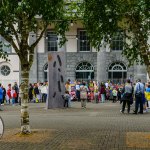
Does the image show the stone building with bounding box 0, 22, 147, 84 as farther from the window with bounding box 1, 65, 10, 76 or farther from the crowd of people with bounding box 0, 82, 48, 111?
the crowd of people with bounding box 0, 82, 48, 111

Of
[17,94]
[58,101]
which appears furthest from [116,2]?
[17,94]

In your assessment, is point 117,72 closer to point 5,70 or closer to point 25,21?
point 5,70

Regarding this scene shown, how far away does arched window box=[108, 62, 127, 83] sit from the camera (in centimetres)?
4706

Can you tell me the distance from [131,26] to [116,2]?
35.0 inches

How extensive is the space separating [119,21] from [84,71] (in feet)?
108

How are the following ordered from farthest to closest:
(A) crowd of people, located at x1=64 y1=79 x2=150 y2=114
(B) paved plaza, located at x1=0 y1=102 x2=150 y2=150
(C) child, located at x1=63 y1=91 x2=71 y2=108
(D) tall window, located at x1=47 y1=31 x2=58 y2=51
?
(D) tall window, located at x1=47 y1=31 x2=58 y2=51 → (C) child, located at x1=63 y1=91 x2=71 y2=108 → (A) crowd of people, located at x1=64 y1=79 x2=150 y2=114 → (B) paved plaza, located at x1=0 y1=102 x2=150 y2=150

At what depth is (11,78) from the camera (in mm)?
47844

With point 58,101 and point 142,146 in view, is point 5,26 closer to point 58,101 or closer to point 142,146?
point 142,146

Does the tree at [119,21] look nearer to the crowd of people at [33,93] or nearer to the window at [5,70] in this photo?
the crowd of people at [33,93]

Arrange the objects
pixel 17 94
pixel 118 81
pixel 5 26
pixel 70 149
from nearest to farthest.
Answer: pixel 70 149 < pixel 5 26 < pixel 17 94 < pixel 118 81

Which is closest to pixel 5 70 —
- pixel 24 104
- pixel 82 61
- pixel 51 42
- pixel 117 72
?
pixel 51 42

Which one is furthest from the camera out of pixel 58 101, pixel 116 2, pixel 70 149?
pixel 58 101

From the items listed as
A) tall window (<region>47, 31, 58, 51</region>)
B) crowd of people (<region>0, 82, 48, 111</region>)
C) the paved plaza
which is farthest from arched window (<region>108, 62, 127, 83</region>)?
the paved plaza

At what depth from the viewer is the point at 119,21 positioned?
50.6 feet
